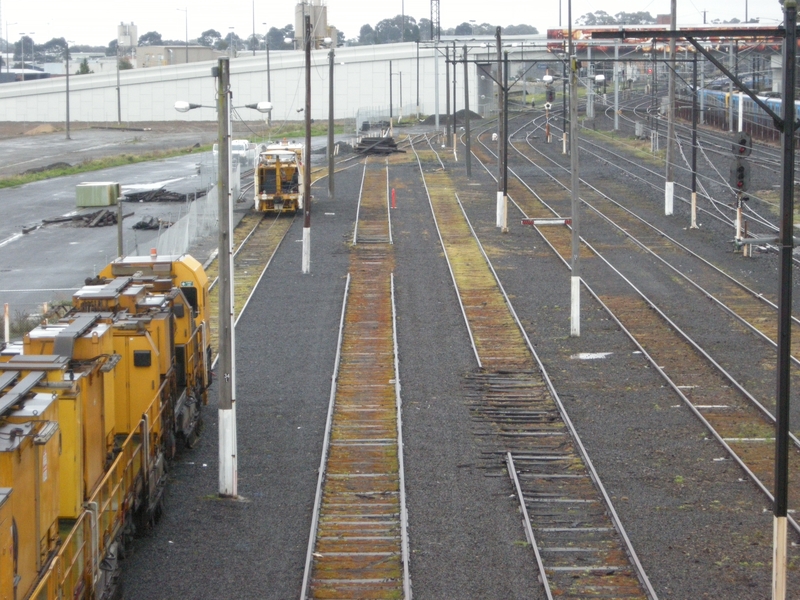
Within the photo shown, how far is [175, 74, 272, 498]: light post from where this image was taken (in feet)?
40.2

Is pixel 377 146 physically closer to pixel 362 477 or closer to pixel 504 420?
pixel 504 420

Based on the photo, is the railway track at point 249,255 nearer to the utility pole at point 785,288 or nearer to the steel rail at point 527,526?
the steel rail at point 527,526

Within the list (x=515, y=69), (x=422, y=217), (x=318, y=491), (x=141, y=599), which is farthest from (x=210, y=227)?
(x=515, y=69)

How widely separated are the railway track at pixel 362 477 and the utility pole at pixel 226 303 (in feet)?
3.96

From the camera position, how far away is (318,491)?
1249cm

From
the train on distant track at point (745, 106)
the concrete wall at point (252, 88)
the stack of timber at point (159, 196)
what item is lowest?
the stack of timber at point (159, 196)

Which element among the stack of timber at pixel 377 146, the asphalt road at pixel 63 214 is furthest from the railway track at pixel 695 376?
the stack of timber at pixel 377 146

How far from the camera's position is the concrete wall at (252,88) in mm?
98562

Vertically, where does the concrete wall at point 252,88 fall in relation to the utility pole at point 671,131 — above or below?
above

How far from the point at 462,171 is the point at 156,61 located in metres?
103

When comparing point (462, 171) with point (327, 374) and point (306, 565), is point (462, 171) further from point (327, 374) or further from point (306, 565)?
point (306, 565)

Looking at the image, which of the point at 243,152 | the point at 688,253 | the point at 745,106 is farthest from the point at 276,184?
the point at 745,106

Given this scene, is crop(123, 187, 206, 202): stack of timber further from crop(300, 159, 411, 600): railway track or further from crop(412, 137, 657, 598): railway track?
crop(412, 137, 657, 598): railway track

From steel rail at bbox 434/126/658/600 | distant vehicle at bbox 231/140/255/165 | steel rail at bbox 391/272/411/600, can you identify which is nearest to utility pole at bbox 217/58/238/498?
steel rail at bbox 391/272/411/600
